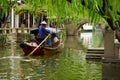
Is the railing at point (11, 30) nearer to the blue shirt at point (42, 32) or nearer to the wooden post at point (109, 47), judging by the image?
the blue shirt at point (42, 32)

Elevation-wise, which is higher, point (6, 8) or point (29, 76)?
point (6, 8)

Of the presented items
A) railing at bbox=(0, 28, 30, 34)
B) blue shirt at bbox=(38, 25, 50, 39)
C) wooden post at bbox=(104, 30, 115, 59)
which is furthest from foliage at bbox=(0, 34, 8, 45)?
wooden post at bbox=(104, 30, 115, 59)

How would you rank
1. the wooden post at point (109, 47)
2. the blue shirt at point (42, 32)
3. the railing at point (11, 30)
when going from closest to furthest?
the wooden post at point (109, 47)
the blue shirt at point (42, 32)
the railing at point (11, 30)

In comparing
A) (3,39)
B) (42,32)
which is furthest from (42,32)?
(3,39)

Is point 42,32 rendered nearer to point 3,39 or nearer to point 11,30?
point 3,39

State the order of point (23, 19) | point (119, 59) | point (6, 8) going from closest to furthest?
point (6, 8) → point (119, 59) → point (23, 19)

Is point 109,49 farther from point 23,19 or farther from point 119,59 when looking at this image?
point 23,19

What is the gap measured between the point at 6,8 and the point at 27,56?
15.1 m

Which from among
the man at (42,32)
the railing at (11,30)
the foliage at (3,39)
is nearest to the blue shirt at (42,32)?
the man at (42,32)

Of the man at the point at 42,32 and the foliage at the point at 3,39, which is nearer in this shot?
the man at the point at 42,32

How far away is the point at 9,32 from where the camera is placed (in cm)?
3117

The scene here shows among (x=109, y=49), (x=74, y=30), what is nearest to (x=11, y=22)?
(x=74, y=30)

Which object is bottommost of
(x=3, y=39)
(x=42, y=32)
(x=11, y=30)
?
(x=3, y=39)

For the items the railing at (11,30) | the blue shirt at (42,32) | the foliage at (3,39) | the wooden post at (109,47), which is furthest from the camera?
the railing at (11,30)
